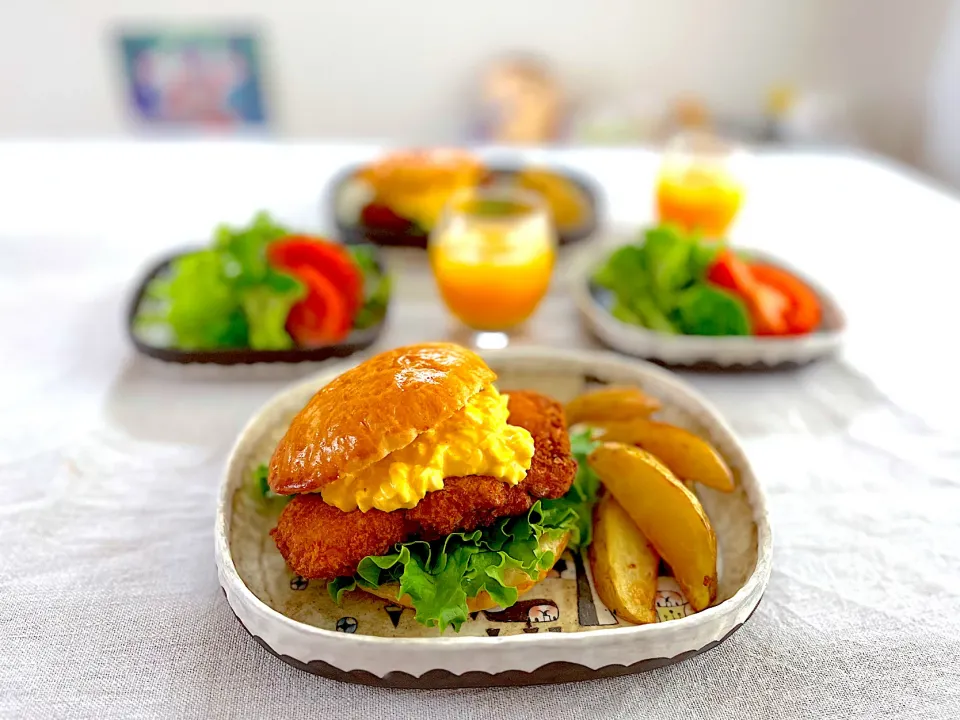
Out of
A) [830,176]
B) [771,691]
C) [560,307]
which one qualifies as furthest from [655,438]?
[830,176]


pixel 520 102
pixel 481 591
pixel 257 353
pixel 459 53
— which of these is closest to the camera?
pixel 481 591

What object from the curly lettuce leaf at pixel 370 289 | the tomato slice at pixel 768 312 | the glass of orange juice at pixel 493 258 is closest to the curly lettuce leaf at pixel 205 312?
the curly lettuce leaf at pixel 370 289

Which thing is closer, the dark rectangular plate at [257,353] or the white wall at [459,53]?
the dark rectangular plate at [257,353]

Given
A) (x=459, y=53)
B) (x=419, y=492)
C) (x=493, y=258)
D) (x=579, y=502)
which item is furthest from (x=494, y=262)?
(x=459, y=53)

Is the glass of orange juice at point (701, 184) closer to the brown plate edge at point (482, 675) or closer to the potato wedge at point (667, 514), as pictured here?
the potato wedge at point (667, 514)

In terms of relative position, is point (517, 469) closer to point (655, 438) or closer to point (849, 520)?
point (655, 438)

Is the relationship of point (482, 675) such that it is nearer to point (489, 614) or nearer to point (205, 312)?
point (489, 614)

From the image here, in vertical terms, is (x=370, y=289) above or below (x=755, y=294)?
below
